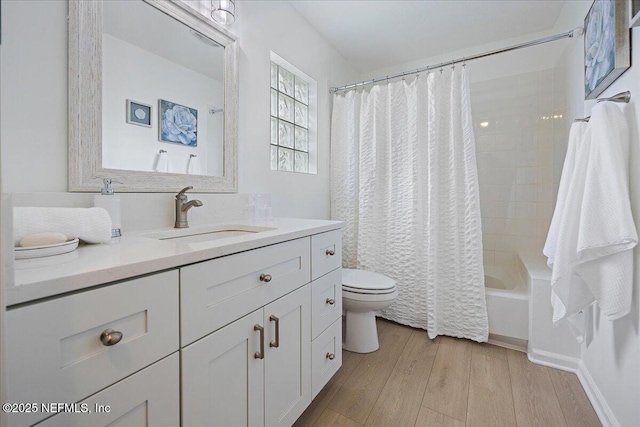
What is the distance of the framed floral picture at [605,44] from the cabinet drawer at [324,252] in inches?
54.8

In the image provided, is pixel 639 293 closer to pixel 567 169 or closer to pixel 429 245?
pixel 567 169

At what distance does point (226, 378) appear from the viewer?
882 mm

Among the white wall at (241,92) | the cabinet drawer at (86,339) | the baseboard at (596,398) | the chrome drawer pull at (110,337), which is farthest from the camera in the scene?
the baseboard at (596,398)

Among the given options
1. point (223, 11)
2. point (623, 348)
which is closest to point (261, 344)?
point (623, 348)

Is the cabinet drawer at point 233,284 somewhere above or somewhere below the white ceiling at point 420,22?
below

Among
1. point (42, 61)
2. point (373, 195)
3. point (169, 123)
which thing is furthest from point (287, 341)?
point (373, 195)

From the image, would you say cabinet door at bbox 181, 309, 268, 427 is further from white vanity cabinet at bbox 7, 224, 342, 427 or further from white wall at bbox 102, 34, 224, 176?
white wall at bbox 102, 34, 224, 176

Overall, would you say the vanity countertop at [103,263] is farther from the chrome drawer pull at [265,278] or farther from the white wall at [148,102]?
the white wall at [148,102]

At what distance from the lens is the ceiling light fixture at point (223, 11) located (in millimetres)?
1453

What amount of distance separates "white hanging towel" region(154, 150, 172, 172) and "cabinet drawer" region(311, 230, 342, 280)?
724 mm

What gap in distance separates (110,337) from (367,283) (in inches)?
60.3

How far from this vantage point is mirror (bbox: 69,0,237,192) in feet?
3.33

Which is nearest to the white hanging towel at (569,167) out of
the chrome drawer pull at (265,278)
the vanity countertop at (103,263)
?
the chrome drawer pull at (265,278)

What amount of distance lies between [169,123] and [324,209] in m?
1.48
